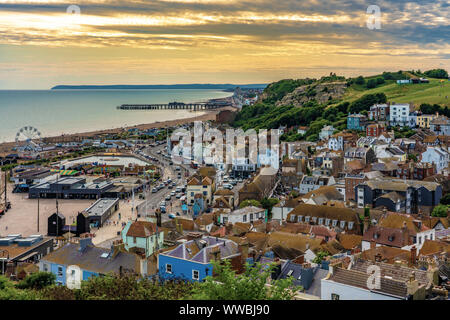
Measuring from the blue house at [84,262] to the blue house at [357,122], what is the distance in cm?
5016

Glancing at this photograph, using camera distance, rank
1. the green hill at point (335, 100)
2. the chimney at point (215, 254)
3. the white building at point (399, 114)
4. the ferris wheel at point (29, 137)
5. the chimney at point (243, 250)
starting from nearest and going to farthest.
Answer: the chimney at point (215, 254) → the chimney at point (243, 250) → the white building at point (399, 114) → the green hill at point (335, 100) → the ferris wheel at point (29, 137)

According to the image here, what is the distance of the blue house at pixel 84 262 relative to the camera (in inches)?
647

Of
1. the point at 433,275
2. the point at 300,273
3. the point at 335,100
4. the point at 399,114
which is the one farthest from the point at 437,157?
the point at 335,100

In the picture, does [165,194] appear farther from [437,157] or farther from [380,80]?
[380,80]

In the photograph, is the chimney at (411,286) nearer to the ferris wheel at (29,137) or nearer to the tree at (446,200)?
the tree at (446,200)

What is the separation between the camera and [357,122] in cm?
6353

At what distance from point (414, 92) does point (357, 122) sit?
26.3 m

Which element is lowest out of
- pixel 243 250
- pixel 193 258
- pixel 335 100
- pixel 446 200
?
pixel 446 200

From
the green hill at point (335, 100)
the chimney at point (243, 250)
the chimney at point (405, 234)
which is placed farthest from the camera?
the green hill at point (335, 100)

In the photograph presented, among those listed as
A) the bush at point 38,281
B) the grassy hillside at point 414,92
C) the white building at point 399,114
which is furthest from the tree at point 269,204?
the grassy hillside at point 414,92

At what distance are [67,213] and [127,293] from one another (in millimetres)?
28934

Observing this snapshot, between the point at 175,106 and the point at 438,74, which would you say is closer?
the point at 438,74

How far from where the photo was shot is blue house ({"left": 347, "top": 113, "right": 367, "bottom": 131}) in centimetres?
6312

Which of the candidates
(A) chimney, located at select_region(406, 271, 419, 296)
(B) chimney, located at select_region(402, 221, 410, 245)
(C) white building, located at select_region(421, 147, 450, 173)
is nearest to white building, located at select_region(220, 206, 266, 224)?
(B) chimney, located at select_region(402, 221, 410, 245)
